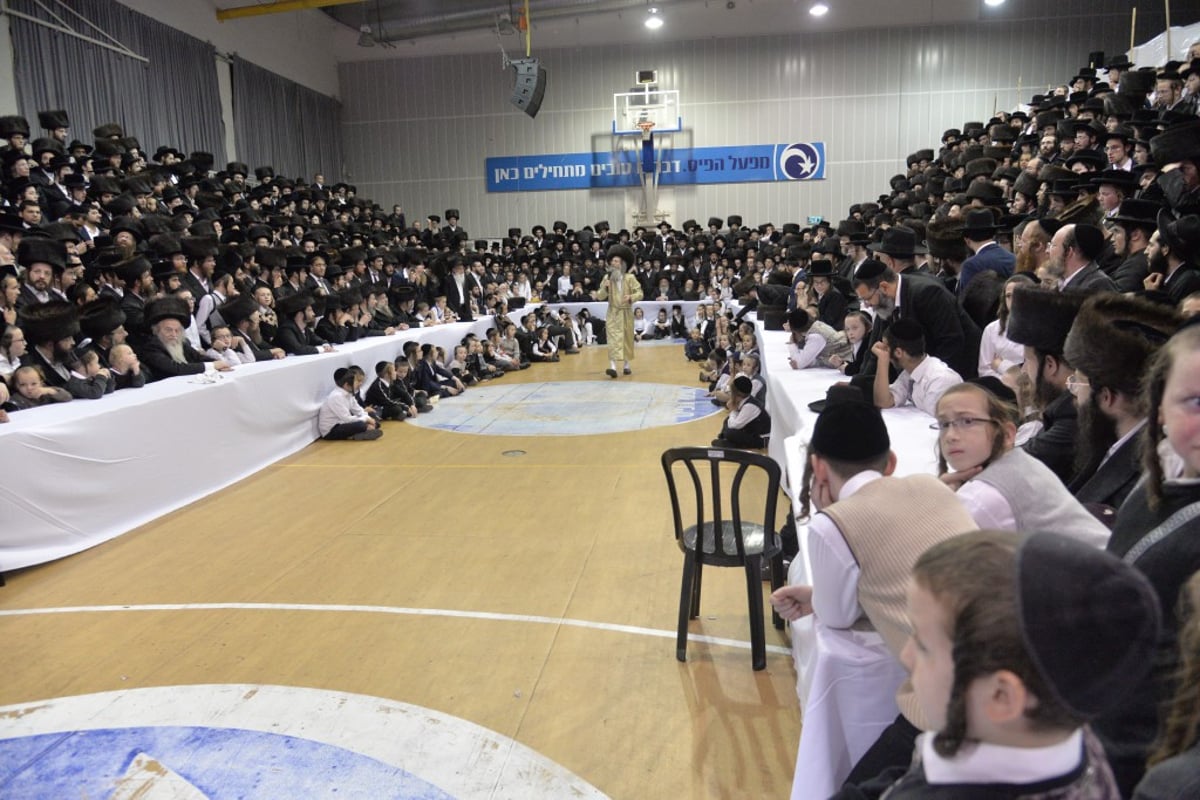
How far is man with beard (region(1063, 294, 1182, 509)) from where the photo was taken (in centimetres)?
218

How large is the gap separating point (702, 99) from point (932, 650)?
75.8ft

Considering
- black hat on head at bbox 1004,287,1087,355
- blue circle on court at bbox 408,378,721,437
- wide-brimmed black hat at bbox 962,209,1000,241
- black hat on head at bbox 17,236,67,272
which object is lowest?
blue circle on court at bbox 408,378,721,437

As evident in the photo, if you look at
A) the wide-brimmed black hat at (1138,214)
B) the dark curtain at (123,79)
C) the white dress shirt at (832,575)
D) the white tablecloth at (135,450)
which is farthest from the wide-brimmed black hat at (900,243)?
the dark curtain at (123,79)

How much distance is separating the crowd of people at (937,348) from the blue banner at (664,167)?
16.7ft

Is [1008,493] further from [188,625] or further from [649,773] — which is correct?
[188,625]

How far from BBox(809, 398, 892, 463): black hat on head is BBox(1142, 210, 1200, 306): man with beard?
2815 mm

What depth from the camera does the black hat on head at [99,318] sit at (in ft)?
22.8

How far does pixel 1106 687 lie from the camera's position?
3.07 feet

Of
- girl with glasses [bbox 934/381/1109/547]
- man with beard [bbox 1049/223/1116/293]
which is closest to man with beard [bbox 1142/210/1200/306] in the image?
man with beard [bbox 1049/223/1116/293]

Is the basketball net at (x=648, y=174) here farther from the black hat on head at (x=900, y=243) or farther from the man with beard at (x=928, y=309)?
the man with beard at (x=928, y=309)

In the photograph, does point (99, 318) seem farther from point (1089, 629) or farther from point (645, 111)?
point (645, 111)

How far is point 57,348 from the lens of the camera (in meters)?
6.34

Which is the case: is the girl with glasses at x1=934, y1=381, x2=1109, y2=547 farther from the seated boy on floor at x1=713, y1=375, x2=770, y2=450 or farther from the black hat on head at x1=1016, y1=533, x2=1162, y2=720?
the seated boy on floor at x1=713, y1=375, x2=770, y2=450

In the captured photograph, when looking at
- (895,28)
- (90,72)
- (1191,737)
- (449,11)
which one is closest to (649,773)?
(1191,737)
